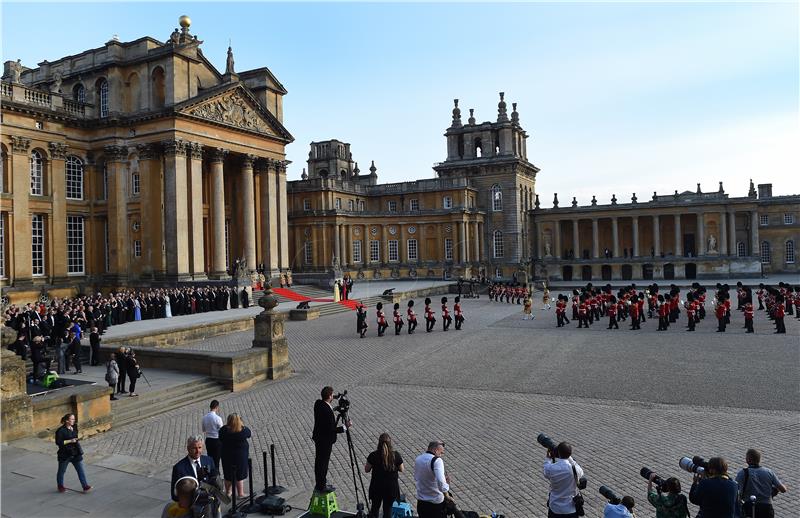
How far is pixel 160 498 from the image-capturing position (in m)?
7.96

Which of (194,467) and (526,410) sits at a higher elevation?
(194,467)

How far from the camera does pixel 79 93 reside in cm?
4000

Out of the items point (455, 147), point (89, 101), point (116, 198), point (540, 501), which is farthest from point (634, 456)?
point (455, 147)

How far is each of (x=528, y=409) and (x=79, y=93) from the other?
39713 mm

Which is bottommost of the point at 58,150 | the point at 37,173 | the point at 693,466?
the point at 693,466

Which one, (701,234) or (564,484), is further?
(701,234)

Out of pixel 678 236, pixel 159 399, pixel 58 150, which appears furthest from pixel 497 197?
pixel 159 399

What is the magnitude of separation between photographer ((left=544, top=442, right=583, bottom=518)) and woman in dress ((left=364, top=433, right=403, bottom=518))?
1.76m

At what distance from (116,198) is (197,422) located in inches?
1164

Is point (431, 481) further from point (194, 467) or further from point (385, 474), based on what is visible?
point (194, 467)

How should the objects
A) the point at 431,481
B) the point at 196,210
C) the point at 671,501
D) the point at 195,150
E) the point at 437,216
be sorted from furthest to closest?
the point at 437,216 < the point at 196,210 < the point at 195,150 < the point at 431,481 < the point at 671,501

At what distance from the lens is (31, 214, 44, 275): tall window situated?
34.6 metres

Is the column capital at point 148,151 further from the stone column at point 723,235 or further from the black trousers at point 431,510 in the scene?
the stone column at point 723,235

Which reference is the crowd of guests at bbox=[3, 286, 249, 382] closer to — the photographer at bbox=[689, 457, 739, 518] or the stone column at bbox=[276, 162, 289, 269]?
the stone column at bbox=[276, 162, 289, 269]
